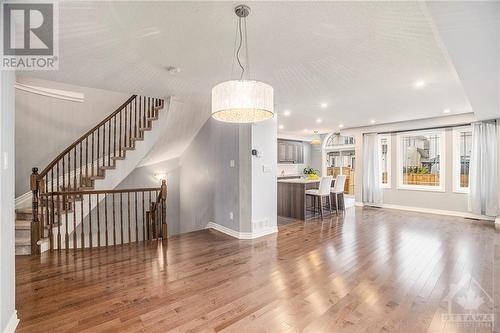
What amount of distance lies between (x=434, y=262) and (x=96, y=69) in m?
4.96

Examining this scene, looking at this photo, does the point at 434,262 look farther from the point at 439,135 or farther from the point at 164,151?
the point at 164,151

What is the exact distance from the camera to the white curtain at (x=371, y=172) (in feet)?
23.2

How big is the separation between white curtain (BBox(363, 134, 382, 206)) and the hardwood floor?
291 cm

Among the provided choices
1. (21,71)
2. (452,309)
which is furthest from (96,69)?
(452,309)

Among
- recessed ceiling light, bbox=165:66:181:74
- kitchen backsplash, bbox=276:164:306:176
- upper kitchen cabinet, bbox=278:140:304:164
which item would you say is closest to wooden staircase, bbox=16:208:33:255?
recessed ceiling light, bbox=165:66:181:74

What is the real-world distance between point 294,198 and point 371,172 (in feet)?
9.53

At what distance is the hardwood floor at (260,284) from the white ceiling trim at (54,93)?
125 inches

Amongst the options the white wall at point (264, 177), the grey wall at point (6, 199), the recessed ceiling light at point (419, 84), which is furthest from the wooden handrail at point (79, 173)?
the recessed ceiling light at point (419, 84)

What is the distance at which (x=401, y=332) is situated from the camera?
1812mm

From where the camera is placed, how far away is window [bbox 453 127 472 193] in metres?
5.91

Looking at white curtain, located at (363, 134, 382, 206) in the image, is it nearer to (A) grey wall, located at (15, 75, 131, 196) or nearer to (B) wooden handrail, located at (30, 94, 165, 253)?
(B) wooden handrail, located at (30, 94, 165, 253)

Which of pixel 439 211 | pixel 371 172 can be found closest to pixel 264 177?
pixel 371 172

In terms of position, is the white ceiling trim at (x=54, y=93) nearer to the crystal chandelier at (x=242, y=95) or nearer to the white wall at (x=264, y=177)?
the white wall at (x=264, y=177)

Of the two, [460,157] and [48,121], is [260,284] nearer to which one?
[48,121]
